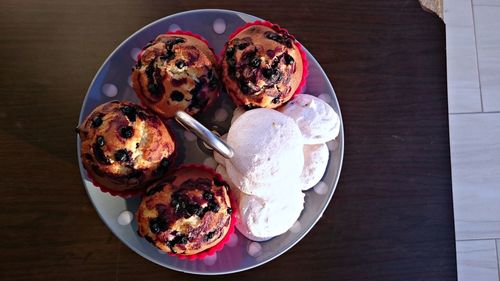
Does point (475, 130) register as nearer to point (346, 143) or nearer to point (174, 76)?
point (346, 143)

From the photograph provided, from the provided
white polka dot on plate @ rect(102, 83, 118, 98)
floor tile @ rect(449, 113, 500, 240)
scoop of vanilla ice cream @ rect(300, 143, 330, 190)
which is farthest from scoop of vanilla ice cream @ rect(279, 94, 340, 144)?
floor tile @ rect(449, 113, 500, 240)

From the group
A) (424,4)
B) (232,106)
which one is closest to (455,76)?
(424,4)

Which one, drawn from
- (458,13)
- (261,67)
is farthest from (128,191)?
(458,13)

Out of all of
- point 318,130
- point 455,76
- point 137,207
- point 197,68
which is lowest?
point 455,76

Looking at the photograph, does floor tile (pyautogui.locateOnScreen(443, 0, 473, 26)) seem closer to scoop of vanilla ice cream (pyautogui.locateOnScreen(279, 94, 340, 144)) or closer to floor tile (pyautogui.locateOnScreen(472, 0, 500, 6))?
floor tile (pyautogui.locateOnScreen(472, 0, 500, 6))

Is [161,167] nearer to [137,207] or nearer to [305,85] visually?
[137,207]
